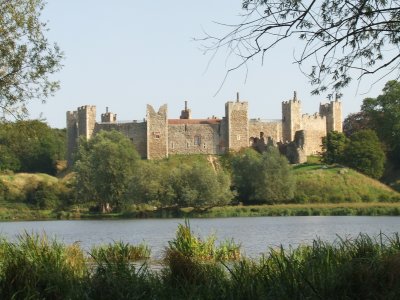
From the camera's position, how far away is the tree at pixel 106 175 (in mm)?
47062

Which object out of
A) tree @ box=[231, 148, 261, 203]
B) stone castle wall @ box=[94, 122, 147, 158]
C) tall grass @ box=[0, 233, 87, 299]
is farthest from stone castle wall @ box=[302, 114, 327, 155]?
tall grass @ box=[0, 233, 87, 299]

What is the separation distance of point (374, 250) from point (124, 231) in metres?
21.3

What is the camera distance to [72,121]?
68.8 m

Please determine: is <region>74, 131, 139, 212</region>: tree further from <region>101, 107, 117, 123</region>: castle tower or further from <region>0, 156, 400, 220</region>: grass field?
<region>101, 107, 117, 123</region>: castle tower

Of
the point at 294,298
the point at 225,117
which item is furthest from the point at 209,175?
the point at 294,298

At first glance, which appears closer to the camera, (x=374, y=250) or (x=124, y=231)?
(x=374, y=250)

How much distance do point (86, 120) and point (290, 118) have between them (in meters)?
16.4

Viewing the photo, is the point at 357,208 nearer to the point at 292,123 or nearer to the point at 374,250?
the point at 292,123

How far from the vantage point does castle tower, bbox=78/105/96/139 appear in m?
66.1

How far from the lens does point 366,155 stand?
54.7 m

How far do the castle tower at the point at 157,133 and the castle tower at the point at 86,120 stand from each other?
489 centimetres

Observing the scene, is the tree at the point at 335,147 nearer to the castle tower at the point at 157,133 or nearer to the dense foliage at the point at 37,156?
the castle tower at the point at 157,133

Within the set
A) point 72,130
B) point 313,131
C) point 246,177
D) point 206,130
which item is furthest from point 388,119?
point 72,130

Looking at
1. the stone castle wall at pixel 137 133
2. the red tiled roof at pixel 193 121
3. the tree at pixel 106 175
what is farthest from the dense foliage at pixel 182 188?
the red tiled roof at pixel 193 121
